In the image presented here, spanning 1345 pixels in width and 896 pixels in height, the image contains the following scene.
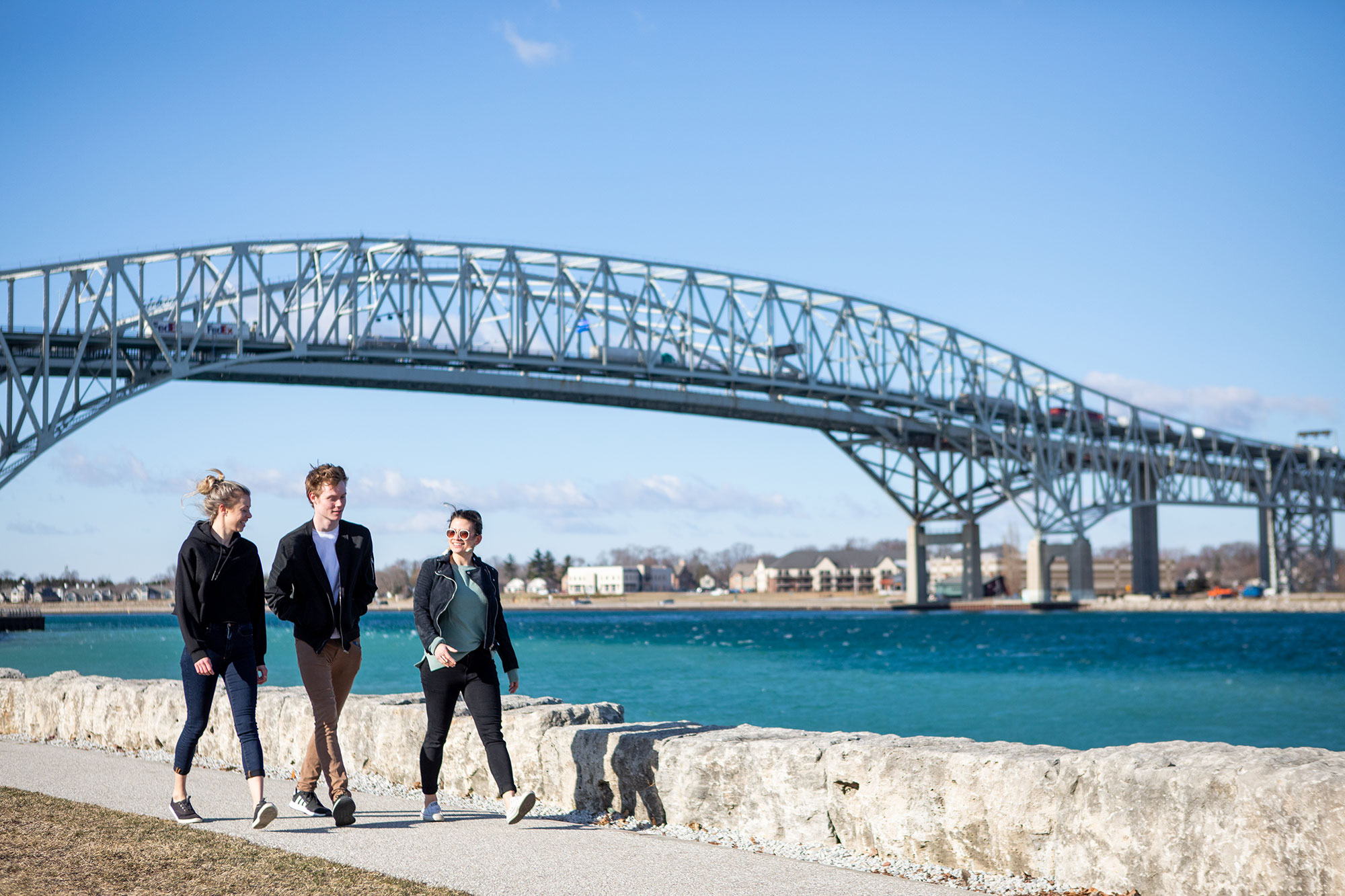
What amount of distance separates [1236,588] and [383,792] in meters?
124

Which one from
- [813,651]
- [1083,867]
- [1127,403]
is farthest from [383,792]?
[1127,403]

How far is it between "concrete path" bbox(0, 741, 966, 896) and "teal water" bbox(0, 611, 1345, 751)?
35.7ft

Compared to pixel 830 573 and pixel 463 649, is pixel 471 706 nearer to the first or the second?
pixel 463 649

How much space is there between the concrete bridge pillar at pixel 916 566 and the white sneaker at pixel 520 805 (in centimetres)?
7008

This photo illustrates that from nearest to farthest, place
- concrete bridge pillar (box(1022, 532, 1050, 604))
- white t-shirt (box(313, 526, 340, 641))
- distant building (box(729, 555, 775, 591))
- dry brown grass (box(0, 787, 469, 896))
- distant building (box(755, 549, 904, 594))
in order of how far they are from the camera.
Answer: dry brown grass (box(0, 787, 469, 896)) < white t-shirt (box(313, 526, 340, 641)) < concrete bridge pillar (box(1022, 532, 1050, 604)) < distant building (box(755, 549, 904, 594)) < distant building (box(729, 555, 775, 591))

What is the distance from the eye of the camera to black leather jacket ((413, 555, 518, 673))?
213 inches

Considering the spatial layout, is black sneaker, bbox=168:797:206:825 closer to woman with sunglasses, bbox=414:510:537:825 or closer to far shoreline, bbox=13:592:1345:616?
woman with sunglasses, bbox=414:510:537:825

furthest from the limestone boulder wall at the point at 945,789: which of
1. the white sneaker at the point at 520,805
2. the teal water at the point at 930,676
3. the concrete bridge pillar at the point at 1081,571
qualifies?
the concrete bridge pillar at the point at 1081,571

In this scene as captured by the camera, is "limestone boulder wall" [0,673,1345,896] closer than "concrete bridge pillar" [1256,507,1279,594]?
Yes

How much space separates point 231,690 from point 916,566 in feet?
248

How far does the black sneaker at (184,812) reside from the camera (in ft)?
17.9

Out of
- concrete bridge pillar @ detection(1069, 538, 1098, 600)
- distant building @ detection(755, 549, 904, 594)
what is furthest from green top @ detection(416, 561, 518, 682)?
distant building @ detection(755, 549, 904, 594)

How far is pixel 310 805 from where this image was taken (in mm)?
5633

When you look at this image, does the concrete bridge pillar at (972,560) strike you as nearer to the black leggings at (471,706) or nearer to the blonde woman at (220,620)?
the black leggings at (471,706)
